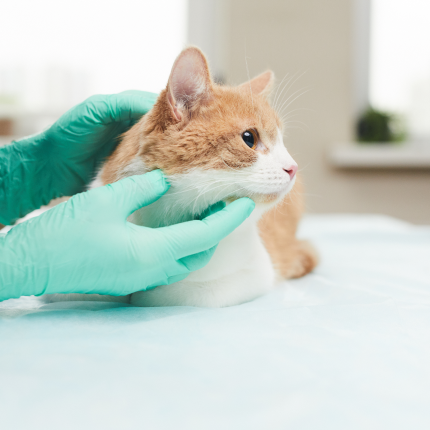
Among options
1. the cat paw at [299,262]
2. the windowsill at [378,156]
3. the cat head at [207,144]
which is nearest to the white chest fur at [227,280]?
the cat head at [207,144]

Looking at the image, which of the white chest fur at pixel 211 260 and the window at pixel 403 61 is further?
the window at pixel 403 61

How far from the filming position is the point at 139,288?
75cm

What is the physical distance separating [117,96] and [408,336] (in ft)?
2.60

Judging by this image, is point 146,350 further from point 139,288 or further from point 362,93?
point 362,93

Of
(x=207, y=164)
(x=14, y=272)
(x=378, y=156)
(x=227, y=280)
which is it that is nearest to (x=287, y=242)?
(x=227, y=280)

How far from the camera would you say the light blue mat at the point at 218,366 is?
0.44 metres

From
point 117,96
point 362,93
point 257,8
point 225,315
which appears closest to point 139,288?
point 225,315

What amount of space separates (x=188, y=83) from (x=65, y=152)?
1.46 ft

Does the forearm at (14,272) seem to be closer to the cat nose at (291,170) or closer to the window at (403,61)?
the cat nose at (291,170)

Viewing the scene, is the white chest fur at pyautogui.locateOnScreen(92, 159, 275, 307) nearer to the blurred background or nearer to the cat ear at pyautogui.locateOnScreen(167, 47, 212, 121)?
the cat ear at pyautogui.locateOnScreen(167, 47, 212, 121)

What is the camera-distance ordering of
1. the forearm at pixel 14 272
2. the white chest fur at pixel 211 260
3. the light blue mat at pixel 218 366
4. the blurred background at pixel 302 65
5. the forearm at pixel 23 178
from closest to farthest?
the light blue mat at pixel 218 366 → the forearm at pixel 14 272 → the white chest fur at pixel 211 260 → the forearm at pixel 23 178 → the blurred background at pixel 302 65

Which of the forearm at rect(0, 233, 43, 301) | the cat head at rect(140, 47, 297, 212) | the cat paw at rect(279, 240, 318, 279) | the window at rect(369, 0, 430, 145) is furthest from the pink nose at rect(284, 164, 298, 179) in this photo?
the window at rect(369, 0, 430, 145)

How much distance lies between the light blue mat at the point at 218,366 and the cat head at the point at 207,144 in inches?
9.4

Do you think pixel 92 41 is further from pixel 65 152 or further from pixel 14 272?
pixel 14 272
